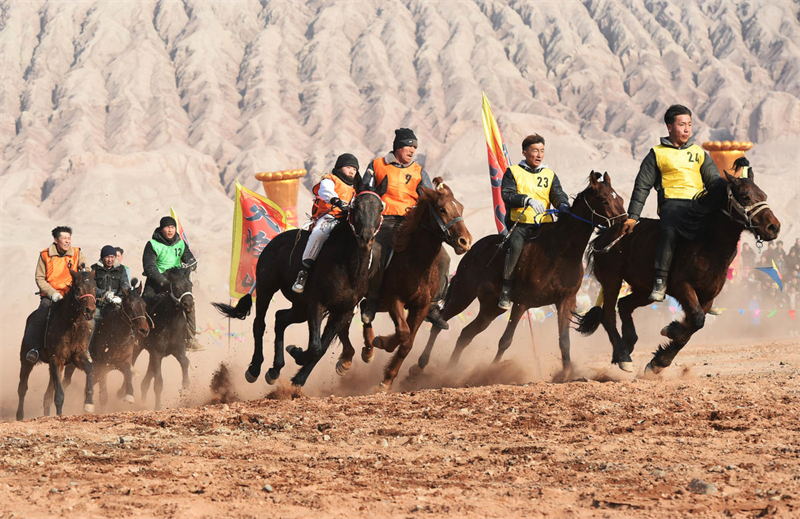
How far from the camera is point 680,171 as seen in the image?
998 cm

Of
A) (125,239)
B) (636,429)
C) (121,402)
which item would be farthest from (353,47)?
(636,429)

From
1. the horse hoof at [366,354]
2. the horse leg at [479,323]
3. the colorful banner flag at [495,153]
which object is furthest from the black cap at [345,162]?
the colorful banner flag at [495,153]

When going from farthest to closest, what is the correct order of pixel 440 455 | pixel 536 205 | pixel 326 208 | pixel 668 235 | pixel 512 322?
pixel 512 322
pixel 536 205
pixel 326 208
pixel 668 235
pixel 440 455

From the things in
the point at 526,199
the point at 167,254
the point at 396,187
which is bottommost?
the point at 167,254

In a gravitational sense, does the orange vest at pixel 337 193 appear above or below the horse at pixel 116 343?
above

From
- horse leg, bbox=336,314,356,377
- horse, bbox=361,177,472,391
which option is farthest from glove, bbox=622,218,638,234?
horse leg, bbox=336,314,356,377

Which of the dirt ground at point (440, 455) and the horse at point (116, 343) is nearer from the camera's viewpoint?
the dirt ground at point (440, 455)

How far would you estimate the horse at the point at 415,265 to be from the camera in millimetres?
9406

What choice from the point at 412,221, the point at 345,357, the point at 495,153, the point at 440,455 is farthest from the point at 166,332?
the point at 440,455

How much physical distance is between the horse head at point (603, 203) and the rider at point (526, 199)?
0.50 m

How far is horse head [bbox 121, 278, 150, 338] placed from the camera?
1328 cm

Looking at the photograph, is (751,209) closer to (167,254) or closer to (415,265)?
(415,265)

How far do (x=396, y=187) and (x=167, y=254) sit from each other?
4957 millimetres

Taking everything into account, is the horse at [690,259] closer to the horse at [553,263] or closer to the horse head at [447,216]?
the horse at [553,263]
